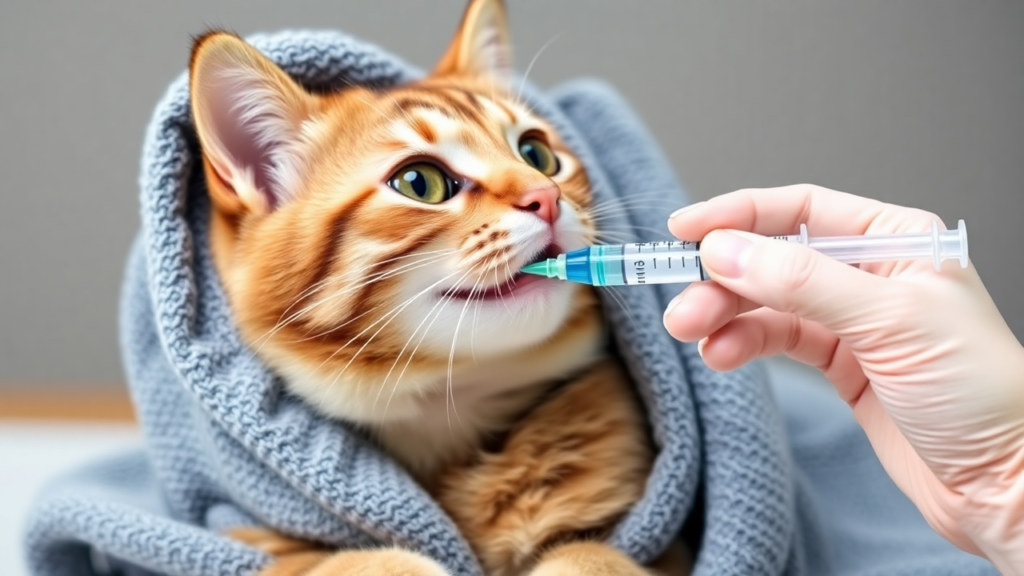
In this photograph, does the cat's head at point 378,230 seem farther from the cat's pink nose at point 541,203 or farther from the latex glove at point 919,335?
the latex glove at point 919,335

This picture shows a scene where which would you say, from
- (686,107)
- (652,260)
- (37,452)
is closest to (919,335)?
(652,260)

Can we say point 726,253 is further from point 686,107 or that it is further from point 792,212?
point 686,107

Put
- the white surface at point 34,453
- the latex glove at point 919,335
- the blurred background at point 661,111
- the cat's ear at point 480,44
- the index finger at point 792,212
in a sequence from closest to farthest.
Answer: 1. the latex glove at point 919,335
2. the index finger at point 792,212
3. the cat's ear at point 480,44
4. the white surface at point 34,453
5. the blurred background at point 661,111

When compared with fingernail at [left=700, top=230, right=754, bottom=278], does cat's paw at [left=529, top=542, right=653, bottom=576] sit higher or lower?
lower

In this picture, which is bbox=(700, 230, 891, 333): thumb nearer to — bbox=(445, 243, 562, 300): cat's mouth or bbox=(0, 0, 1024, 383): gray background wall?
bbox=(445, 243, 562, 300): cat's mouth

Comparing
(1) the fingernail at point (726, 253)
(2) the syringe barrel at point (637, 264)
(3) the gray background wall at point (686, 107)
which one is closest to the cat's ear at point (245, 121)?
(2) the syringe barrel at point (637, 264)

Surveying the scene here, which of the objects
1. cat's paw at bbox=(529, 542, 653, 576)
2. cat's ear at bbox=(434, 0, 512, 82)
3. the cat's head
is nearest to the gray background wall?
cat's ear at bbox=(434, 0, 512, 82)

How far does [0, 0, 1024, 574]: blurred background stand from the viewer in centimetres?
160

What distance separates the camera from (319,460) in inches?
33.8

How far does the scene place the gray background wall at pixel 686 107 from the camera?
1.60 m

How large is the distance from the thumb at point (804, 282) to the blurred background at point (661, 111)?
3.46 feet

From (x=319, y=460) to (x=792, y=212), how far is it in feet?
1.68

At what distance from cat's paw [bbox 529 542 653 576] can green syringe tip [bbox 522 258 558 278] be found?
0.27 m

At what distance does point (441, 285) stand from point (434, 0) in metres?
0.99
